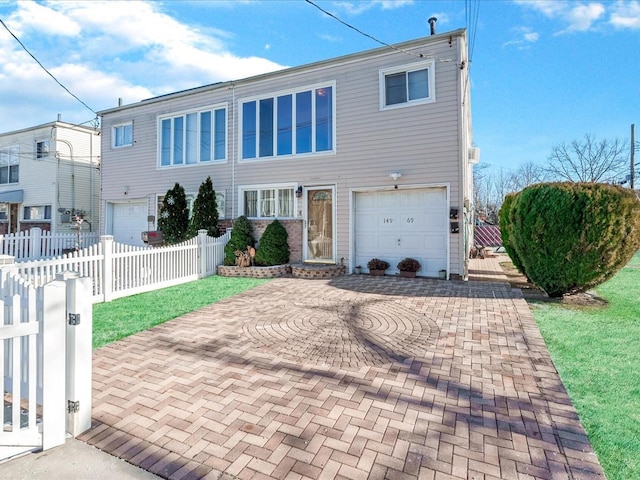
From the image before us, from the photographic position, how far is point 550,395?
2953 mm

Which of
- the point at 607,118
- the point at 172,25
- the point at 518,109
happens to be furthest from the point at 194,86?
the point at 607,118

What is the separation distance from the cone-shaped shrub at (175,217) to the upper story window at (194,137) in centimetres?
148

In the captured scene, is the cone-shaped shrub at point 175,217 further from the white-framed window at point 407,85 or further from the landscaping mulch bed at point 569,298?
the landscaping mulch bed at point 569,298

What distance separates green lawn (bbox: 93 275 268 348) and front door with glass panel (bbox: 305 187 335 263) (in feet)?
7.47

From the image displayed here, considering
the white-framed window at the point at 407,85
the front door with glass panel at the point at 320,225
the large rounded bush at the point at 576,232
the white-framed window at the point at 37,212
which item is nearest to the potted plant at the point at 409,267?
the front door with glass panel at the point at 320,225

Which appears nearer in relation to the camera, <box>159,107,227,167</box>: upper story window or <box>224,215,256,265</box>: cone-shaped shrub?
<box>224,215,256,265</box>: cone-shaped shrub

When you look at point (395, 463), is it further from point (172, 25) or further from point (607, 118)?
point (607, 118)

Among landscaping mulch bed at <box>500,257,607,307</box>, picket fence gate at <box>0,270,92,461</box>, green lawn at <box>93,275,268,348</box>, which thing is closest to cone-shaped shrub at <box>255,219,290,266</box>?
green lawn at <box>93,275,268,348</box>

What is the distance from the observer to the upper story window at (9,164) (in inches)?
726

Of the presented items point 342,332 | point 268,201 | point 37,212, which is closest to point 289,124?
point 268,201

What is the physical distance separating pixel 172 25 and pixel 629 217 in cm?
1034

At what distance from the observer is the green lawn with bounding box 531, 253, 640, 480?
226 centimetres

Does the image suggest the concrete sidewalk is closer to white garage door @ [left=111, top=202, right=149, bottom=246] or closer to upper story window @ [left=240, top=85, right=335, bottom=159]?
upper story window @ [left=240, top=85, right=335, bottom=159]

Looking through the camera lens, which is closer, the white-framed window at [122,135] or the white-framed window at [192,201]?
the white-framed window at [192,201]
